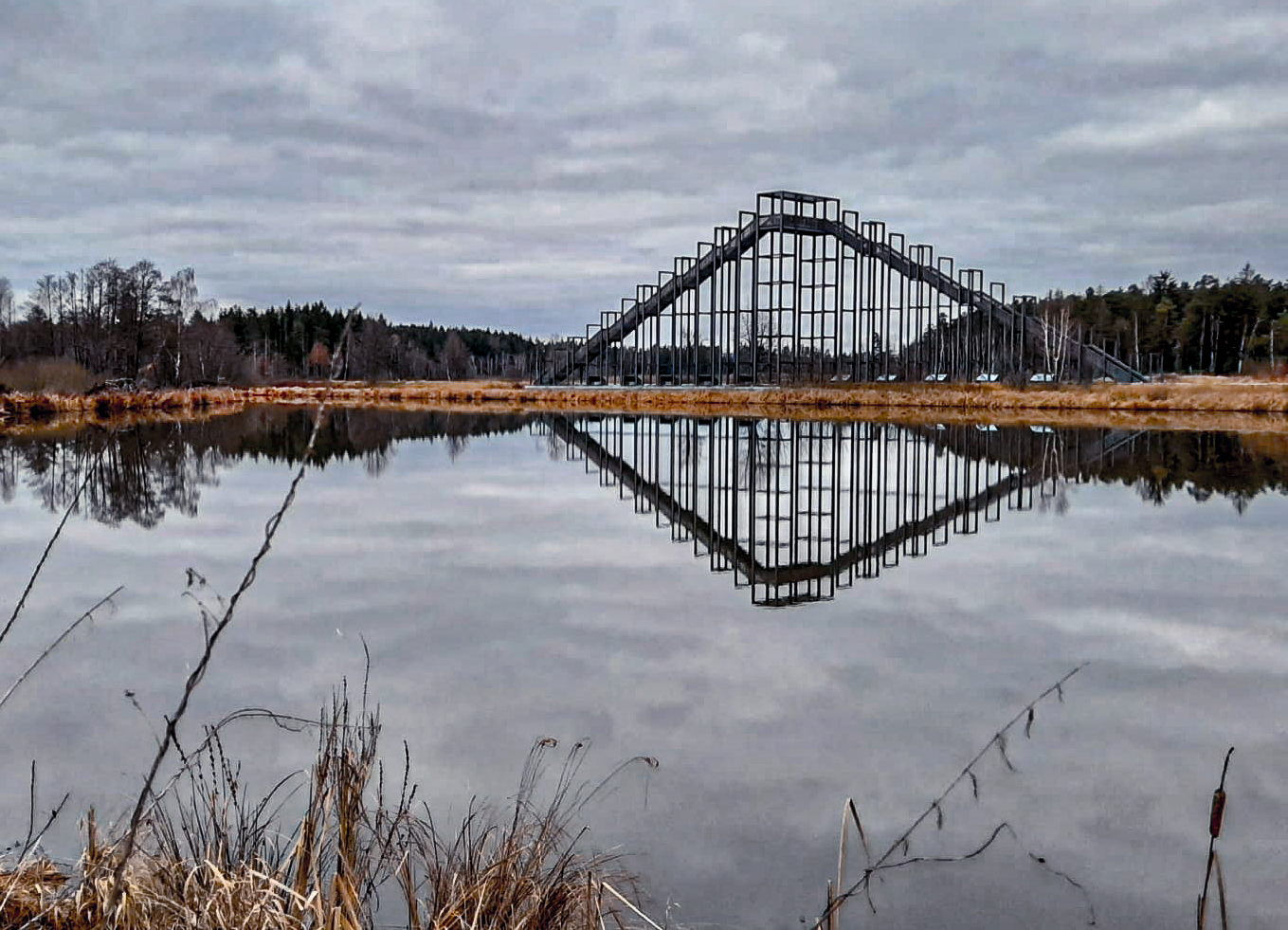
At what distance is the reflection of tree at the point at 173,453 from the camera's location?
12.5m

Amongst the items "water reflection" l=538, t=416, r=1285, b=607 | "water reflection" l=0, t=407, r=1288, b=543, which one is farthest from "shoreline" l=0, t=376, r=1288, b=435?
"water reflection" l=538, t=416, r=1285, b=607

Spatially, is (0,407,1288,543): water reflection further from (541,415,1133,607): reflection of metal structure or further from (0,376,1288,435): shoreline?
(0,376,1288,435): shoreline

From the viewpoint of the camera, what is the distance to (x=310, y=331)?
106 metres

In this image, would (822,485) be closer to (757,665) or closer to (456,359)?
(757,665)

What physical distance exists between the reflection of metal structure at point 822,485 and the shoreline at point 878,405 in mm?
7221

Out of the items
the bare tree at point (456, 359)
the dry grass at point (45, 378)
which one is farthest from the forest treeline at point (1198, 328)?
the dry grass at point (45, 378)

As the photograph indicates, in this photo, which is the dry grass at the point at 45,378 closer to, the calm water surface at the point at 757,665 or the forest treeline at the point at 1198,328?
the calm water surface at the point at 757,665

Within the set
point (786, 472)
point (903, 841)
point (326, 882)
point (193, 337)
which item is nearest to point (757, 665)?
point (903, 841)

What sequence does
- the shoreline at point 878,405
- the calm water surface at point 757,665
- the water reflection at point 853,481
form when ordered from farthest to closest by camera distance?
the shoreline at point 878,405
the water reflection at point 853,481
the calm water surface at point 757,665

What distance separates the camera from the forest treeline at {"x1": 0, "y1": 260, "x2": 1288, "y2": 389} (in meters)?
45.9

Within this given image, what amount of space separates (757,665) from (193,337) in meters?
53.2

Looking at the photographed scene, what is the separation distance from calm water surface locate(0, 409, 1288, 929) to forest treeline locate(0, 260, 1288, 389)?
28.9 m

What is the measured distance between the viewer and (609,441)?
76.8 feet

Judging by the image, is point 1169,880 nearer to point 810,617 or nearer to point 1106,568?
point 810,617
